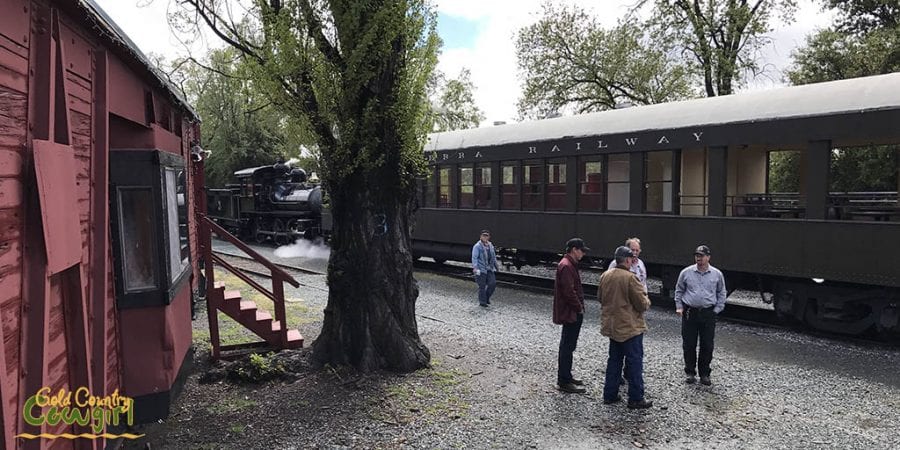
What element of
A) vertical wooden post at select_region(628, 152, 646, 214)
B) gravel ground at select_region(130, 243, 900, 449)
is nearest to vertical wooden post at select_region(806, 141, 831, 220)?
gravel ground at select_region(130, 243, 900, 449)

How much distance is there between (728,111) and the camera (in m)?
9.96

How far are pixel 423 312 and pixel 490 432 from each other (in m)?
5.23

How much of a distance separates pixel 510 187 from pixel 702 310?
7.32 metres

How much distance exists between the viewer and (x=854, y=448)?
5.02m

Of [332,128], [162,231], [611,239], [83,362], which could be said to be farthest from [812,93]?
[83,362]

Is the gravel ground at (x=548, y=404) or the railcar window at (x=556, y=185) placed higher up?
the railcar window at (x=556, y=185)

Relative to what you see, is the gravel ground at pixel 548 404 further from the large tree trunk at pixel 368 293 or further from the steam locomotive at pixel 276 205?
the steam locomotive at pixel 276 205

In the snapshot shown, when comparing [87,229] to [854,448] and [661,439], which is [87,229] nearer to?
[661,439]

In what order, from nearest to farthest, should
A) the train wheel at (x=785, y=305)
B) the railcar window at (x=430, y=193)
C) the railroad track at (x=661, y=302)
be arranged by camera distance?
1. the railroad track at (x=661, y=302)
2. the train wheel at (x=785, y=305)
3. the railcar window at (x=430, y=193)

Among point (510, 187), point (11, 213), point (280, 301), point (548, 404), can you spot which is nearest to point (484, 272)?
point (510, 187)

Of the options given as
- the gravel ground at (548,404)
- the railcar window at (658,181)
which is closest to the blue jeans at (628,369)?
the gravel ground at (548,404)

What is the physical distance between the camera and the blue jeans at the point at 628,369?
19.5ft

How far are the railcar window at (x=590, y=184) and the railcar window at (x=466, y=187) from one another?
10.6 feet

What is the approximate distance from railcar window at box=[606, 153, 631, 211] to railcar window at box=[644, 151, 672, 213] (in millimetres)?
352
